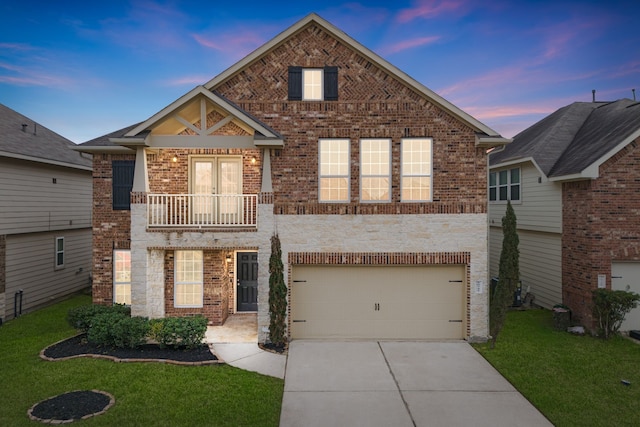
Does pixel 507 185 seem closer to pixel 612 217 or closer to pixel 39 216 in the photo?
pixel 612 217

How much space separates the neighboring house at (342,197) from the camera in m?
11.1

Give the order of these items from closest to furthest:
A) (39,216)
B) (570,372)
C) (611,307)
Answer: (570,372) < (611,307) < (39,216)

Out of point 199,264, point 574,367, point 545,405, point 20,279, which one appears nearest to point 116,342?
point 199,264

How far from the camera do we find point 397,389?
800cm

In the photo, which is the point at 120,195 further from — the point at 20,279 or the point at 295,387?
the point at 295,387

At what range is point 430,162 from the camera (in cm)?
1148

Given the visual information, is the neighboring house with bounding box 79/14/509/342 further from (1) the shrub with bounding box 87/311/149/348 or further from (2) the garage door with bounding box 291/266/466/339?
(1) the shrub with bounding box 87/311/149/348

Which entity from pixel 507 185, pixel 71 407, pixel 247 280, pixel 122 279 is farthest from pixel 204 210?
pixel 507 185

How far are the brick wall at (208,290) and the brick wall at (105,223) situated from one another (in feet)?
5.67

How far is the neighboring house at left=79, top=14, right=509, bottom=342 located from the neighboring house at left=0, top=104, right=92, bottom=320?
5.14 meters

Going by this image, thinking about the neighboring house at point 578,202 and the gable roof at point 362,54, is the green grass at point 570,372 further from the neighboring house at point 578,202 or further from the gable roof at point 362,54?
the gable roof at point 362,54

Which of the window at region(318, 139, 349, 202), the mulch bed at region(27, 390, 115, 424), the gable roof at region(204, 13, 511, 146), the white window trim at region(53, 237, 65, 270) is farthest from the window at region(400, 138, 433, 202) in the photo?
the white window trim at region(53, 237, 65, 270)

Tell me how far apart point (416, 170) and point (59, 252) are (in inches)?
605

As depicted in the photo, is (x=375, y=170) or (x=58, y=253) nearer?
(x=375, y=170)
